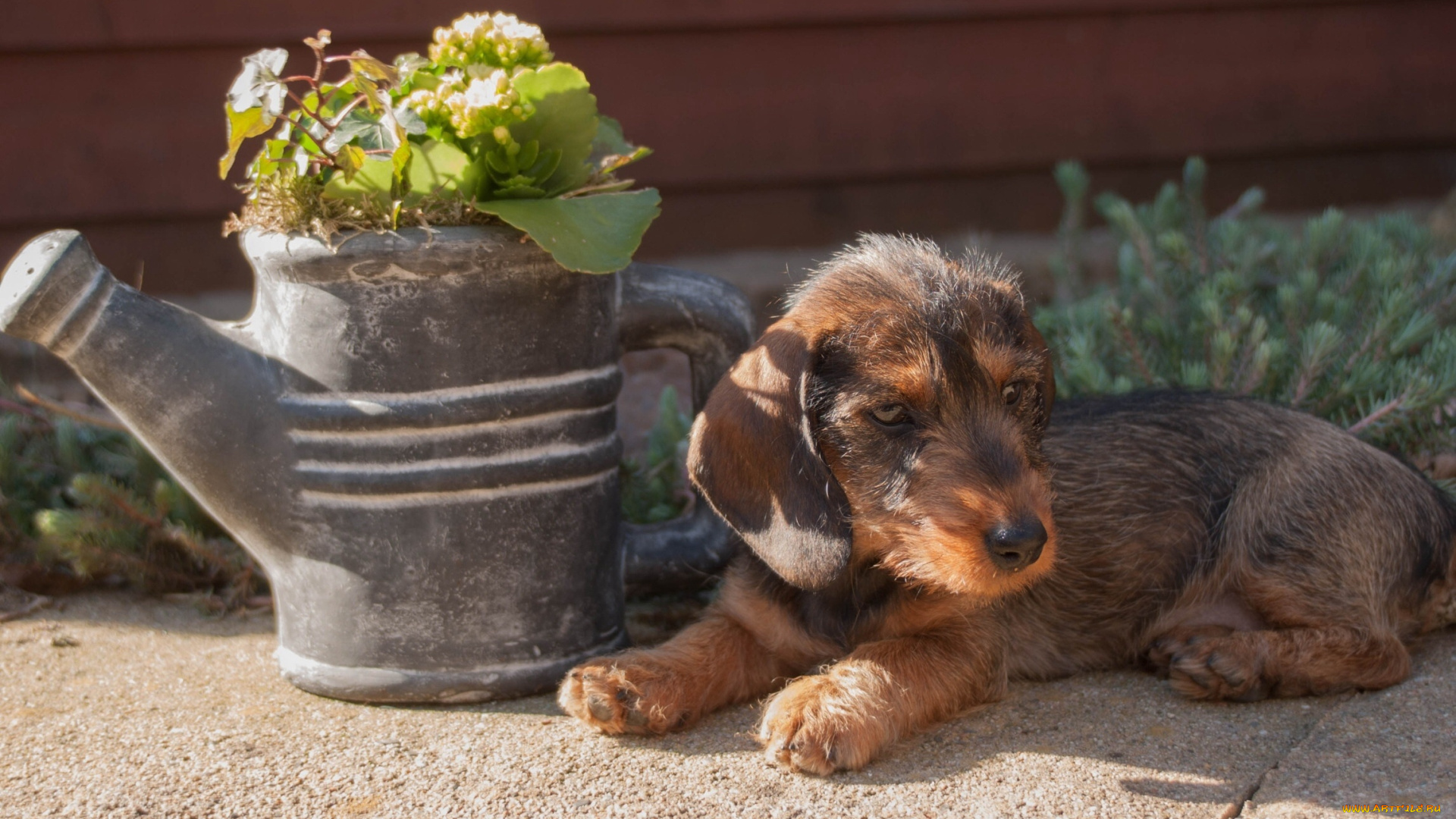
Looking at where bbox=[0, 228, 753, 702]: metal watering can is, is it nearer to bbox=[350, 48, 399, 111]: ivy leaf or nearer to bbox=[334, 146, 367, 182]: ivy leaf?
bbox=[334, 146, 367, 182]: ivy leaf

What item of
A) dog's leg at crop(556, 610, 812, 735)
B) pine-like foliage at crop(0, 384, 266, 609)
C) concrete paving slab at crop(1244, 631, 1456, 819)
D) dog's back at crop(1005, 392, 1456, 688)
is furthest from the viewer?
pine-like foliage at crop(0, 384, 266, 609)

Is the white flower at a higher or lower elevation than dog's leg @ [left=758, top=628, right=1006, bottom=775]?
higher

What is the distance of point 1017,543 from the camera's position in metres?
2.50

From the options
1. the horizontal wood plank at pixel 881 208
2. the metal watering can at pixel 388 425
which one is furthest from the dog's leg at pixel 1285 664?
the horizontal wood plank at pixel 881 208

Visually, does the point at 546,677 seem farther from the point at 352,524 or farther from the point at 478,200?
the point at 478,200

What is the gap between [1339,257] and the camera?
5113 millimetres

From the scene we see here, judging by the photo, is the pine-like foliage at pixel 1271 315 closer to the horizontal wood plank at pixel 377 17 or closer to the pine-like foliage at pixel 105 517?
the horizontal wood plank at pixel 377 17

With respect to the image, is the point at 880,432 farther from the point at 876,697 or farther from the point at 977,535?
the point at 876,697

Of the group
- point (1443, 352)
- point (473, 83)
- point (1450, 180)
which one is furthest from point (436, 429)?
point (1450, 180)

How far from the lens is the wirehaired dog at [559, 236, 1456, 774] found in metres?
2.73

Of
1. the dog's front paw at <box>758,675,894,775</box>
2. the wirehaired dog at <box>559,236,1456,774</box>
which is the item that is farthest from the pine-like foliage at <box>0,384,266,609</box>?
the dog's front paw at <box>758,675,894,775</box>

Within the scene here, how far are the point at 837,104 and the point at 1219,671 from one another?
375 centimetres

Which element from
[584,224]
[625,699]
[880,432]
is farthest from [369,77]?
[625,699]

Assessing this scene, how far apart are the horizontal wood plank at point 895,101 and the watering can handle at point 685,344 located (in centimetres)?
265
